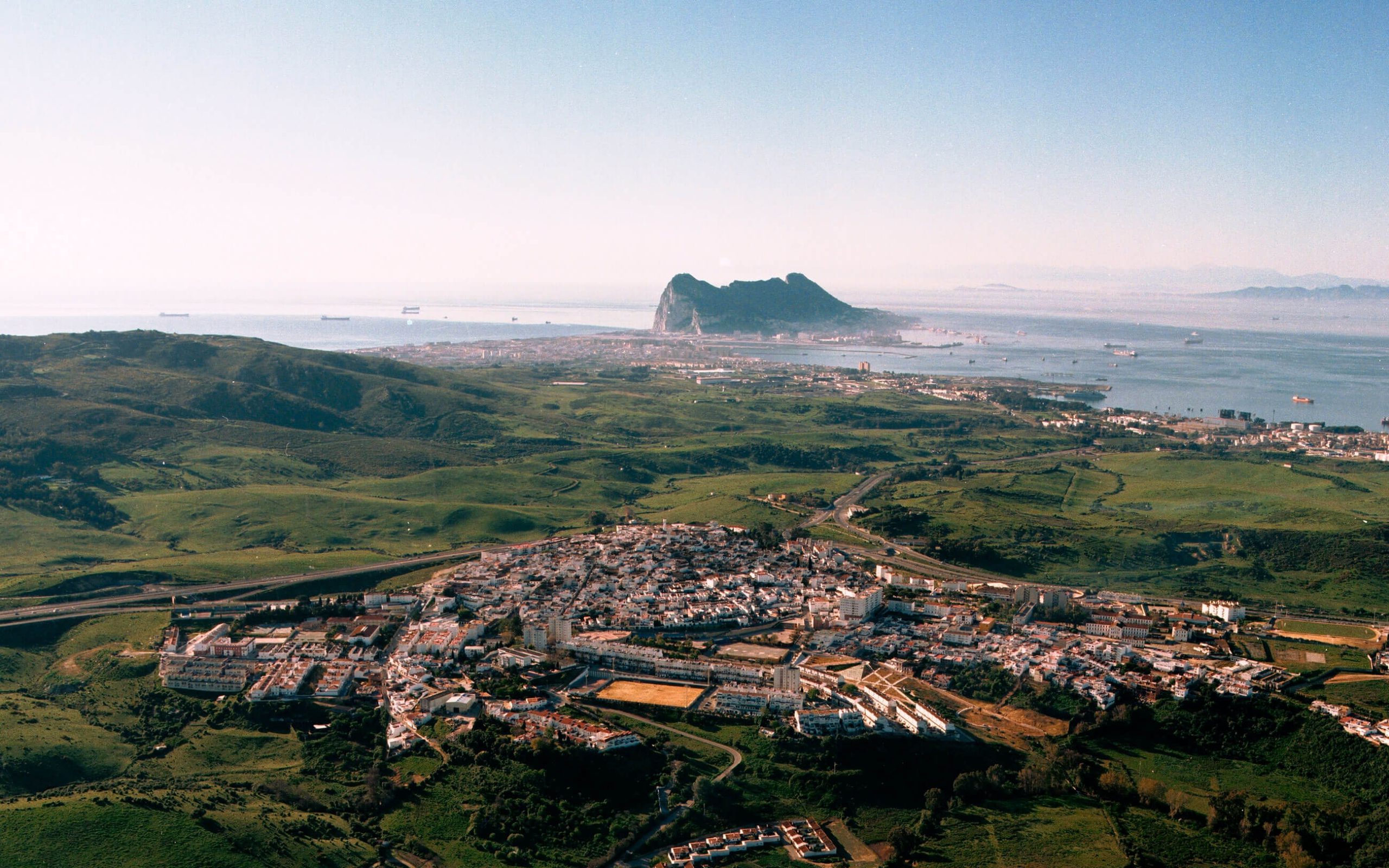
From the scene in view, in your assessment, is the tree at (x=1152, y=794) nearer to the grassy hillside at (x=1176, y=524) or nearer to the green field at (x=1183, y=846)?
the green field at (x=1183, y=846)

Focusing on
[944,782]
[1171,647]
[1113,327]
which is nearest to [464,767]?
[944,782]

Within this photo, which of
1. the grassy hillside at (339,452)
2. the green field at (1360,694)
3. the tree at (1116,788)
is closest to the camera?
the tree at (1116,788)

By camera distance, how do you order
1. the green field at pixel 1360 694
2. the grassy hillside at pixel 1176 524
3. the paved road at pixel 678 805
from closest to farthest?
1. the paved road at pixel 678 805
2. the green field at pixel 1360 694
3. the grassy hillside at pixel 1176 524

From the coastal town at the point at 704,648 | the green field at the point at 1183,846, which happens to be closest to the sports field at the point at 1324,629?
the coastal town at the point at 704,648

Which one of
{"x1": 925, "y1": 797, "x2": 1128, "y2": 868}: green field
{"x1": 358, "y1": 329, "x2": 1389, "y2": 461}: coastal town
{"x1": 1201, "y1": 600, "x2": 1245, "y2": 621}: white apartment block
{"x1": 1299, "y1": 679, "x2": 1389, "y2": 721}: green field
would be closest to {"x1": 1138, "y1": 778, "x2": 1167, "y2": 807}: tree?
{"x1": 925, "y1": 797, "x2": 1128, "y2": 868}: green field

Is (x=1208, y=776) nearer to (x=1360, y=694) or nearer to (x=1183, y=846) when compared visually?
(x=1183, y=846)

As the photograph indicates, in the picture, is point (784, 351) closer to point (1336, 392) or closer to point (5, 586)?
point (1336, 392)

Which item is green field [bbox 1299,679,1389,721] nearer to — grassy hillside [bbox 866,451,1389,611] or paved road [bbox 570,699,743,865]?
grassy hillside [bbox 866,451,1389,611]
